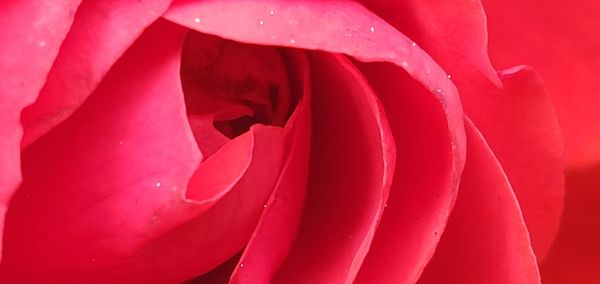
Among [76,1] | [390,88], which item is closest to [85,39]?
[76,1]

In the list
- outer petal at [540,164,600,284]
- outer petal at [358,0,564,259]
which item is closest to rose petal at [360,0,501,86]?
outer petal at [358,0,564,259]

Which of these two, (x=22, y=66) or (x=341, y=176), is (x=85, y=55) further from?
(x=341, y=176)

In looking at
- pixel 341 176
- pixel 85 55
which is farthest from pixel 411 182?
pixel 85 55

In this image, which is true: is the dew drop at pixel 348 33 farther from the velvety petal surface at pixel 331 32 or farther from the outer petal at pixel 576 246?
the outer petal at pixel 576 246

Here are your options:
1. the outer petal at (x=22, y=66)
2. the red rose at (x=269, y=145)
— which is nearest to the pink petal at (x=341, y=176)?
the red rose at (x=269, y=145)

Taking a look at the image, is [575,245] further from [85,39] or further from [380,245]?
[85,39]

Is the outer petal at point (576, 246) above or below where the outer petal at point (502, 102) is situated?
below

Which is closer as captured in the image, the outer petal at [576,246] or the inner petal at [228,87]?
the inner petal at [228,87]
